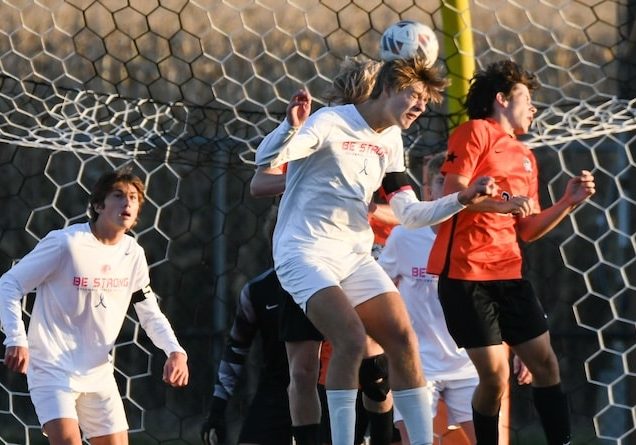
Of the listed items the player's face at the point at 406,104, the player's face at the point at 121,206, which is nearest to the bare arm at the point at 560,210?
the player's face at the point at 406,104

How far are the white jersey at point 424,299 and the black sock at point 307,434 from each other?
114 cm

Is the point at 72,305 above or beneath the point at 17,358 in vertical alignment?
above

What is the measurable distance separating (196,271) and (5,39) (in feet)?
4.82

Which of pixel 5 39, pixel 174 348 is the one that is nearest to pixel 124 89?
pixel 5 39

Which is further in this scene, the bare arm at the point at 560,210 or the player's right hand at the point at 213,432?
the player's right hand at the point at 213,432

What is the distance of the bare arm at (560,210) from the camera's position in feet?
15.2

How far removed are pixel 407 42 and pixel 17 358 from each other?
1.64 meters

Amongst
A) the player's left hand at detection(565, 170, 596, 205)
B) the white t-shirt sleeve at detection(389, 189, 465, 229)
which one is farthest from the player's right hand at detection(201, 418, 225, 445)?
the player's left hand at detection(565, 170, 596, 205)

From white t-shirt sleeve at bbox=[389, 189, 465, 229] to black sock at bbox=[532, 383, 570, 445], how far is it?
2.28ft

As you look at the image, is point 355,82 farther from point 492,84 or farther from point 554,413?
point 554,413

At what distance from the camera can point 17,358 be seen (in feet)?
15.5

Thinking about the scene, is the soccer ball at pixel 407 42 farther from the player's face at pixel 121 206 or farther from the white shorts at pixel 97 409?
the white shorts at pixel 97 409

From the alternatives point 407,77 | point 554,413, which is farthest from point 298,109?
point 554,413

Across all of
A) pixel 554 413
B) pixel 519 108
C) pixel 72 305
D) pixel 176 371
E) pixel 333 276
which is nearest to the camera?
pixel 333 276
